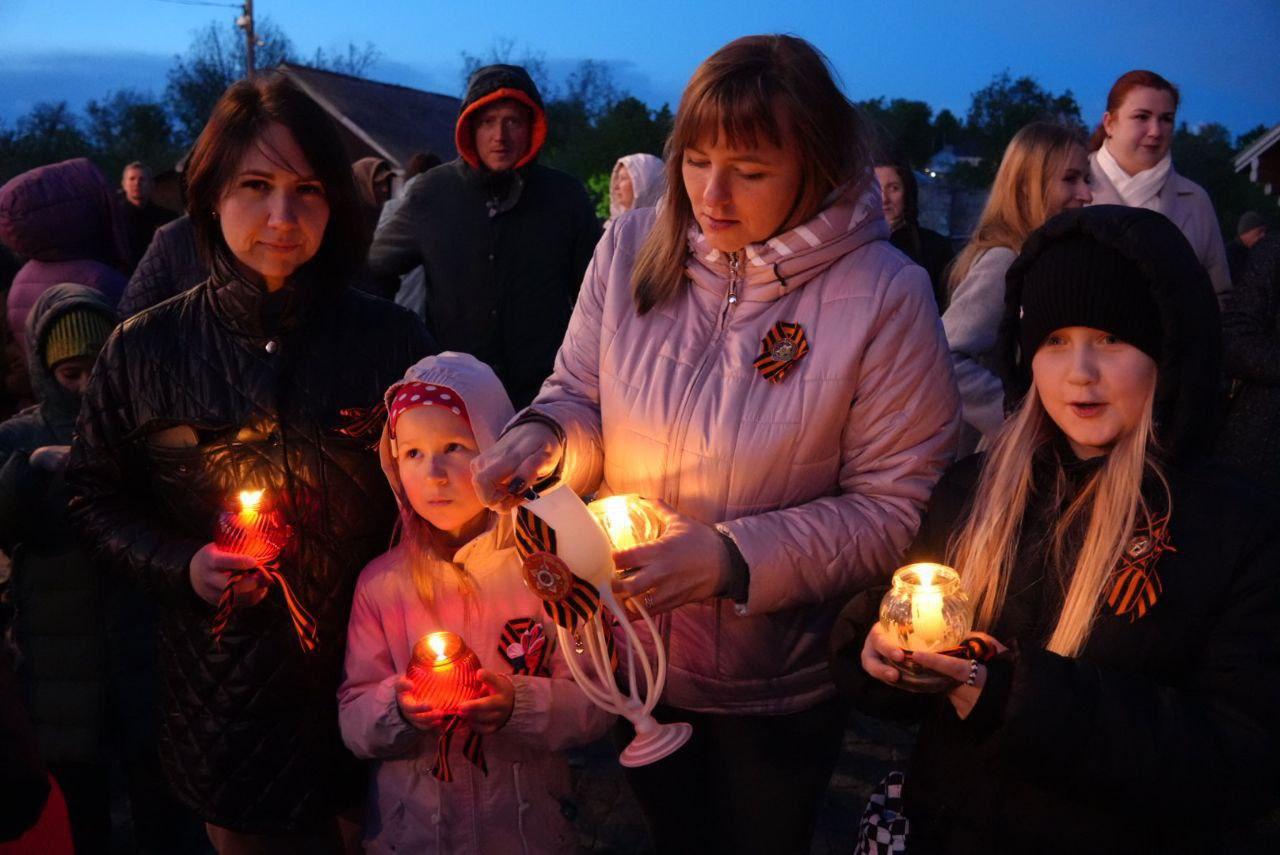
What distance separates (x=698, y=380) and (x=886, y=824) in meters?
1.01

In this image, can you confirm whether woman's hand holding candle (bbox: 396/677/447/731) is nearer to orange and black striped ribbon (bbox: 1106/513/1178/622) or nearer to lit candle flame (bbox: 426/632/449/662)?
lit candle flame (bbox: 426/632/449/662)

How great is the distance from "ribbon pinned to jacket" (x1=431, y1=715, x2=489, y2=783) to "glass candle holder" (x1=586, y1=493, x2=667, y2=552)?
0.61m

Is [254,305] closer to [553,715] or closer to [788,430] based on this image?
[553,715]

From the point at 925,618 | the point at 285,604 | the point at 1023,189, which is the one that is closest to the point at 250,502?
the point at 285,604

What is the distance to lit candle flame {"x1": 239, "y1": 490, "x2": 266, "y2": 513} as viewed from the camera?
7.90 feet

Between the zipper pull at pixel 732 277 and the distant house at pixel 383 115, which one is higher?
the distant house at pixel 383 115

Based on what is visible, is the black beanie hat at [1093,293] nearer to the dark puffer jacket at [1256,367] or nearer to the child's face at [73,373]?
the dark puffer jacket at [1256,367]

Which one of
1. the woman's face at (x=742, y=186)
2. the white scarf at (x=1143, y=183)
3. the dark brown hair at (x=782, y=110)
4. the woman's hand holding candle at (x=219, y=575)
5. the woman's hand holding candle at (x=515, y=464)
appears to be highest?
the white scarf at (x=1143, y=183)

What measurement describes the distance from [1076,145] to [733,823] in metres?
3.06

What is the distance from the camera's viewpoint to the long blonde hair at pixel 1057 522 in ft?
6.66

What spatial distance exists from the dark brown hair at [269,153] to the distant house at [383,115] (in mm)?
23331

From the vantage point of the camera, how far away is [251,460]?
2.56 metres

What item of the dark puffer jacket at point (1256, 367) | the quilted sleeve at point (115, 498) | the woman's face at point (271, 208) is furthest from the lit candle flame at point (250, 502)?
the dark puffer jacket at point (1256, 367)

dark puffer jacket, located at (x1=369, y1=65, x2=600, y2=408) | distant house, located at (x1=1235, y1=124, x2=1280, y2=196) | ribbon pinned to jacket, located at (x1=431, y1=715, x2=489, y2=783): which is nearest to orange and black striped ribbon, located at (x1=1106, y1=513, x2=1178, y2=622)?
ribbon pinned to jacket, located at (x1=431, y1=715, x2=489, y2=783)
